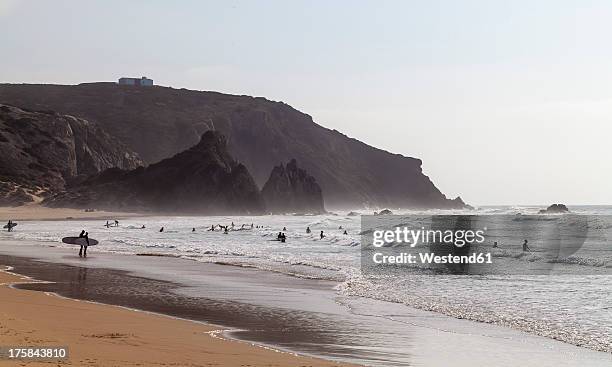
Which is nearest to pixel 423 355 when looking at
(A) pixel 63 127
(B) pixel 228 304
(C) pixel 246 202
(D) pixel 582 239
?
(B) pixel 228 304

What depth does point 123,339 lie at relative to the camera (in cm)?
1159

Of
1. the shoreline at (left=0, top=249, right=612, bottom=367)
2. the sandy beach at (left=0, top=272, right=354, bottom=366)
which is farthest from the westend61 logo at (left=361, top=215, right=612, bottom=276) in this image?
the sandy beach at (left=0, top=272, right=354, bottom=366)

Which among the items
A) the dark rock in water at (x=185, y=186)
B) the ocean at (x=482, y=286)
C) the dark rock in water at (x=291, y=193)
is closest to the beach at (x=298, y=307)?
the ocean at (x=482, y=286)

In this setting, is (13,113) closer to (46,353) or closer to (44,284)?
(44,284)

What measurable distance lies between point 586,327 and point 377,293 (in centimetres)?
716

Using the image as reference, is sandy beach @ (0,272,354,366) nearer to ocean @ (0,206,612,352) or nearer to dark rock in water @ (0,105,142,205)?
ocean @ (0,206,612,352)

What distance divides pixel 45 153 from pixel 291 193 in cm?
6010

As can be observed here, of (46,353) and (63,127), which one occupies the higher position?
(63,127)

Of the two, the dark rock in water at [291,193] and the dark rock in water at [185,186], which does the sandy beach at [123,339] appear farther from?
the dark rock in water at [291,193]

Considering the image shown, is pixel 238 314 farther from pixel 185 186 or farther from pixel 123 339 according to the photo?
pixel 185 186

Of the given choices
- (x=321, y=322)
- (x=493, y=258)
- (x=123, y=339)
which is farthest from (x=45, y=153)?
(x=123, y=339)

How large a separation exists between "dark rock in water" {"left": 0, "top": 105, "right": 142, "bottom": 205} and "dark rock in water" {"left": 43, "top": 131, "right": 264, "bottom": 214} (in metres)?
7.23

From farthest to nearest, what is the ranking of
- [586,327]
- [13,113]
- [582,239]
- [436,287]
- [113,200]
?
1. [13,113]
2. [113,200]
3. [582,239]
4. [436,287]
5. [586,327]

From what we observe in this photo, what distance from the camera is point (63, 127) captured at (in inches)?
5645
